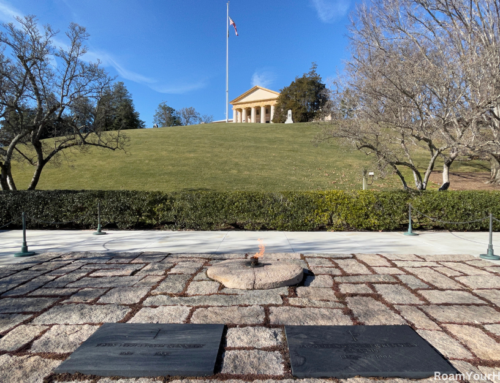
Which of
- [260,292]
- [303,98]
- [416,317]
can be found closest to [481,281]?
[416,317]

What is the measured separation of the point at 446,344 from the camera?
2.80m

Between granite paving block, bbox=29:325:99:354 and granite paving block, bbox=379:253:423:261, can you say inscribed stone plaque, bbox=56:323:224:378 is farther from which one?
granite paving block, bbox=379:253:423:261

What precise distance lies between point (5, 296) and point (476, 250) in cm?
894

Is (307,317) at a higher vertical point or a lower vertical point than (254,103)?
lower

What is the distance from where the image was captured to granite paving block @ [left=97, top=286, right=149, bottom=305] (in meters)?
3.87

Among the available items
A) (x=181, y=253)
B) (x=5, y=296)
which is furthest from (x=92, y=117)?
(x=5, y=296)

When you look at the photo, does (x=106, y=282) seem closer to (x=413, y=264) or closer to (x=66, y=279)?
(x=66, y=279)

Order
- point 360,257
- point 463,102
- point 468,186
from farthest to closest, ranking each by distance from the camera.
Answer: point 468,186 < point 463,102 < point 360,257

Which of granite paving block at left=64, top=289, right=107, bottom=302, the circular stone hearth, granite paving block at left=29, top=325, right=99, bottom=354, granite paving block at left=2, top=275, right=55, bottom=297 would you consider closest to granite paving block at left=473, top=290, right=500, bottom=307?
the circular stone hearth

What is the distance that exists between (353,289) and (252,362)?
7.26 feet

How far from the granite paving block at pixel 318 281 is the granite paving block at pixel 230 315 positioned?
1.16m

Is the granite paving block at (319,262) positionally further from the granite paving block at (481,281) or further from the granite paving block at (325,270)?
the granite paving block at (481,281)

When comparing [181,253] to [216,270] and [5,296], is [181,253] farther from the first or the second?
[5,296]

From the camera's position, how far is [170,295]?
4.06 m
